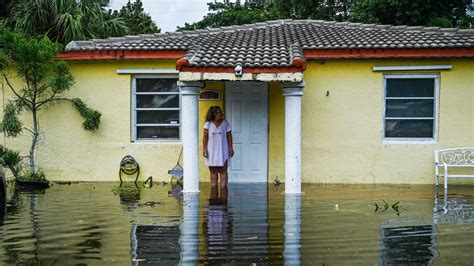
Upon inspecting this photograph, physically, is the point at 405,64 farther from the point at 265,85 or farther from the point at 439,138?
the point at 265,85

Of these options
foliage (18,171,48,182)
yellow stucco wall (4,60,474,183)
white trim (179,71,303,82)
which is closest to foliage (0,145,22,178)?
foliage (18,171,48,182)

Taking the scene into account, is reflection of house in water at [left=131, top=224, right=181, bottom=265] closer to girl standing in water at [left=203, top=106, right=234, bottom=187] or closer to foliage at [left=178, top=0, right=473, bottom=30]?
girl standing in water at [left=203, top=106, right=234, bottom=187]

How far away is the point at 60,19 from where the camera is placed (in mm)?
18219

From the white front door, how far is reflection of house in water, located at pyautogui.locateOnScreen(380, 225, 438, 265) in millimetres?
5806

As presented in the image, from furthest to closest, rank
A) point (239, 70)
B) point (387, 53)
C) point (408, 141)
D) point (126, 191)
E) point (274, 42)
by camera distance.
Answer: point (274, 42) < point (408, 141) < point (387, 53) < point (126, 191) < point (239, 70)

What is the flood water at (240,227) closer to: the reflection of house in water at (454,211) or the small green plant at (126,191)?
the reflection of house in water at (454,211)

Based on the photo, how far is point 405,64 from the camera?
→ 45.3 feet

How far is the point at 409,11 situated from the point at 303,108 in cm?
953

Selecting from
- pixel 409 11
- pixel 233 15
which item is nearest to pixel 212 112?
pixel 409 11

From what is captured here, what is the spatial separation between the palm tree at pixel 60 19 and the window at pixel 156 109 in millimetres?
4337

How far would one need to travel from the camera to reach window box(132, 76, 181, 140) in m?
14.6

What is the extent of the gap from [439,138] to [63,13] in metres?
10.8

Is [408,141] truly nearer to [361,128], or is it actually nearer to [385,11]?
[361,128]

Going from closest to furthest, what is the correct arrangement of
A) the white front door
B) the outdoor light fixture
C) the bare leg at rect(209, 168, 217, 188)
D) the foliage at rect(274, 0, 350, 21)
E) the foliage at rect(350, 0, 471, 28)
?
the outdoor light fixture
the bare leg at rect(209, 168, 217, 188)
the white front door
the foliage at rect(350, 0, 471, 28)
the foliage at rect(274, 0, 350, 21)
